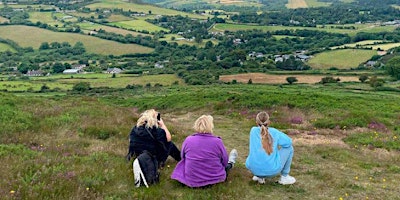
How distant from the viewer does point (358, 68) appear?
294 feet

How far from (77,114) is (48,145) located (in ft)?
23.3

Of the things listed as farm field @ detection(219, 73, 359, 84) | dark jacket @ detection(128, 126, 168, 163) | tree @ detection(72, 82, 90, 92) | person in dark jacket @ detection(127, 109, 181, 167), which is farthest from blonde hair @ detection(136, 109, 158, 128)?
farm field @ detection(219, 73, 359, 84)

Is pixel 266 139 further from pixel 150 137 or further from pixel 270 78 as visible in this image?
pixel 270 78

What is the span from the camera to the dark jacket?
1129 cm

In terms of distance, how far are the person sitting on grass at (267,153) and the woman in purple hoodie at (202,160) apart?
0.97 meters

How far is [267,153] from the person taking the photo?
1096 cm

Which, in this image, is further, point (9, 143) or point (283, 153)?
point (9, 143)

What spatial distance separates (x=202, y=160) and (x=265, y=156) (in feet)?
6.11

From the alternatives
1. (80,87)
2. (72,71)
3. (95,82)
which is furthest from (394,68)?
(72,71)

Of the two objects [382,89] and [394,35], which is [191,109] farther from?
[394,35]

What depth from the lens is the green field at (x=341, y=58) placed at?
316 ft

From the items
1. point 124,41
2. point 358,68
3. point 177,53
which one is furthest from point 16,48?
point 358,68

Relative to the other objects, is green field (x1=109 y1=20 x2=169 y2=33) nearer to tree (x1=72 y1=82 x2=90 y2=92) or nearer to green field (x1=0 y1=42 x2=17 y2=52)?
green field (x1=0 y1=42 x2=17 y2=52)

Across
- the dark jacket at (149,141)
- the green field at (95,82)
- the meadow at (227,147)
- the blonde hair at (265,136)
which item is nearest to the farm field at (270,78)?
the green field at (95,82)
